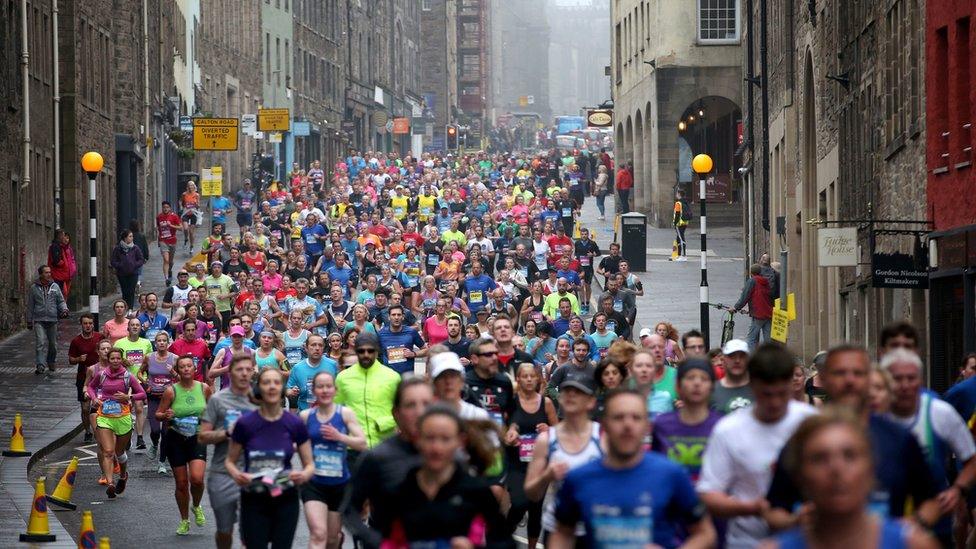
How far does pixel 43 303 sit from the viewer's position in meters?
28.9

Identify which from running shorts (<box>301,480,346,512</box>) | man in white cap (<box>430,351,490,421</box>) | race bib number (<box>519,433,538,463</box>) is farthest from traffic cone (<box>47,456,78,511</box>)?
man in white cap (<box>430,351,490,421</box>)

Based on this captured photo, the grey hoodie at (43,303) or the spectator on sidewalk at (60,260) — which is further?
the spectator on sidewalk at (60,260)

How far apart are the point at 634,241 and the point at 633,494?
36.9 metres

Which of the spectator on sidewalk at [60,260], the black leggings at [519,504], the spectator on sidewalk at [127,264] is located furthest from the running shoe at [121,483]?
the spectator on sidewalk at [127,264]

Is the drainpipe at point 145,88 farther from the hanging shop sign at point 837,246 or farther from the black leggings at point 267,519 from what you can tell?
the black leggings at point 267,519

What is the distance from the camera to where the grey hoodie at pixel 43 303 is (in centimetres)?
2884

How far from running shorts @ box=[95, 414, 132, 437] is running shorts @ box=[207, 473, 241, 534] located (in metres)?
6.01

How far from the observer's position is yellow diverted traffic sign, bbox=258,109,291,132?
63519mm

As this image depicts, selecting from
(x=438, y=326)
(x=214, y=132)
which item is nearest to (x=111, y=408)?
(x=438, y=326)

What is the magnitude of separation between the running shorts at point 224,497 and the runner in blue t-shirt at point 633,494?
5852 millimetres

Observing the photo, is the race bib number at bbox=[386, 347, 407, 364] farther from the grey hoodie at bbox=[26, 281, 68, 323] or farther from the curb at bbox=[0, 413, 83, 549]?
the grey hoodie at bbox=[26, 281, 68, 323]

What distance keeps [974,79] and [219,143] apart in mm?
32799

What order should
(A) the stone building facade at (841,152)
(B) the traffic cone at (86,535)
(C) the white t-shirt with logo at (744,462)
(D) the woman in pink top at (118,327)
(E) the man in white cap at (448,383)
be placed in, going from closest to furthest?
1. (C) the white t-shirt with logo at (744,462)
2. (E) the man in white cap at (448,383)
3. (B) the traffic cone at (86,535)
4. (D) the woman in pink top at (118,327)
5. (A) the stone building facade at (841,152)

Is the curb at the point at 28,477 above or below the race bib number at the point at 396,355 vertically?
below
